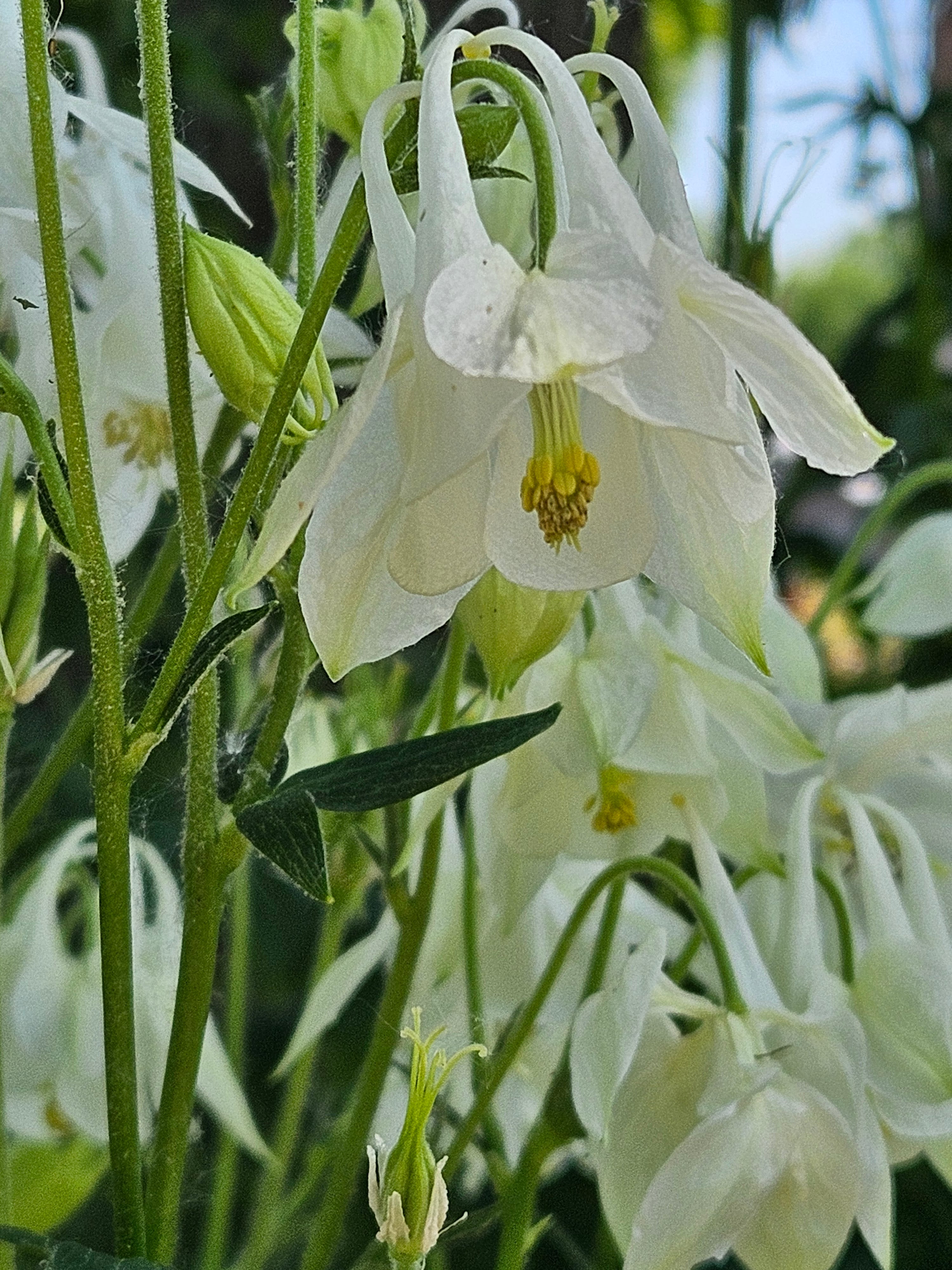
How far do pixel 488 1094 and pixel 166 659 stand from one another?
155 millimetres

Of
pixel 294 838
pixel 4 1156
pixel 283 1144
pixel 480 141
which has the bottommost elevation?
pixel 283 1144

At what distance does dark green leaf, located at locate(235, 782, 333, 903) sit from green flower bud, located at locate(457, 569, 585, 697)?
0.06 metres

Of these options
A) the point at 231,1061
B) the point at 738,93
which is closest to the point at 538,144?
the point at 231,1061

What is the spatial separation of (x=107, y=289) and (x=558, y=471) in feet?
0.45

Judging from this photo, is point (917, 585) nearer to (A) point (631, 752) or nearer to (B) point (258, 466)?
(A) point (631, 752)

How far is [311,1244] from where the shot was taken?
16.2 inches

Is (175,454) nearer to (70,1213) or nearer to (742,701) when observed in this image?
(742,701)

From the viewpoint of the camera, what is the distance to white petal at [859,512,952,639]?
54 centimetres

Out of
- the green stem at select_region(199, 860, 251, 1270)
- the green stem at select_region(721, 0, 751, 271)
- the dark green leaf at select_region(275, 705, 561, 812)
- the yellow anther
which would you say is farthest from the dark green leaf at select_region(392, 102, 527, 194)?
the green stem at select_region(721, 0, 751, 271)

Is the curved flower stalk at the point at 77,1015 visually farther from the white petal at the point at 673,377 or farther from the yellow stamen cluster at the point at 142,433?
the white petal at the point at 673,377

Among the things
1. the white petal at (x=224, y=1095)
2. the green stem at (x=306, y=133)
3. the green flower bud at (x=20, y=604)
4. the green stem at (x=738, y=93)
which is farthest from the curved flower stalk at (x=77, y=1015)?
the green stem at (x=738, y=93)

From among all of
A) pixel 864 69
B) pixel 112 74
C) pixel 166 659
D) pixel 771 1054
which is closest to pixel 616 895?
pixel 771 1054

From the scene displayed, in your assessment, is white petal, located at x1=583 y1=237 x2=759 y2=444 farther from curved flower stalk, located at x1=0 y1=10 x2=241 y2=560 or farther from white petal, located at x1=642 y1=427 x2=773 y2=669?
curved flower stalk, located at x1=0 y1=10 x2=241 y2=560

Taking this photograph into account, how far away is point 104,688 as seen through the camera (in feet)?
0.98
